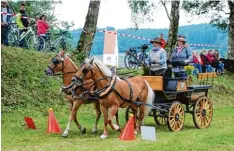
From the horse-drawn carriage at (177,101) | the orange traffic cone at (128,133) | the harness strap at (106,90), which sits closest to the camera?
the orange traffic cone at (128,133)

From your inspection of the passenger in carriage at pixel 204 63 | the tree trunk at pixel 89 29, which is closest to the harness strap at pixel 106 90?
the tree trunk at pixel 89 29

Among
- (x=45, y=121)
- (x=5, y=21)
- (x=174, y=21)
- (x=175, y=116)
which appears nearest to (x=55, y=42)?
(x=5, y=21)

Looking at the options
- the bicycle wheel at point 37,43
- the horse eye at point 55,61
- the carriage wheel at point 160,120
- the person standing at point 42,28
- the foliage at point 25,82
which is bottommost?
the carriage wheel at point 160,120

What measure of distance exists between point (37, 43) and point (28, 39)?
43cm

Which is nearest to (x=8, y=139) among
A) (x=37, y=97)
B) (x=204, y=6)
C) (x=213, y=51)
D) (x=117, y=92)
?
(x=117, y=92)

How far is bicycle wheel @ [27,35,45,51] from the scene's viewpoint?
1703 centimetres

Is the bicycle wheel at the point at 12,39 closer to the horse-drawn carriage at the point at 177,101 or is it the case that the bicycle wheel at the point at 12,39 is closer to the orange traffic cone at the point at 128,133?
the horse-drawn carriage at the point at 177,101

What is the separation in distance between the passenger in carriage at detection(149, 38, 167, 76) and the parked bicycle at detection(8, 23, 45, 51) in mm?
6543

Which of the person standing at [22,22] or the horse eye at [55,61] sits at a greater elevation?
the person standing at [22,22]

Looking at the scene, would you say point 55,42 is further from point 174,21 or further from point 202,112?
point 202,112

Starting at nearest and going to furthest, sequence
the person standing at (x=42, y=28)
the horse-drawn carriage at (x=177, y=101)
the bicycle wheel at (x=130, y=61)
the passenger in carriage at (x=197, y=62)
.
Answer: the horse-drawn carriage at (x=177, y=101) < the person standing at (x=42, y=28) < the bicycle wheel at (x=130, y=61) < the passenger in carriage at (x=197, y=62)

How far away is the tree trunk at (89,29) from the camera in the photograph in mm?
18103

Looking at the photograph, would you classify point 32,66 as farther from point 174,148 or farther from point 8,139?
point 174,148

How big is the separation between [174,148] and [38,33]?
971 cm
